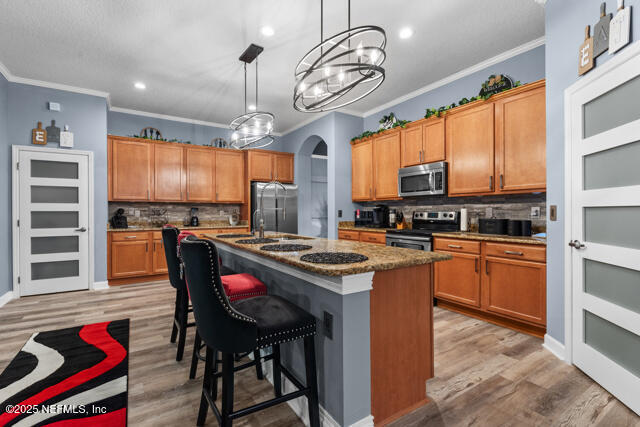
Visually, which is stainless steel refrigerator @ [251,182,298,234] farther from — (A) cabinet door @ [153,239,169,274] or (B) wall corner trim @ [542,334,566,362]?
(B) wall corner trim @ [542,334,566,362]

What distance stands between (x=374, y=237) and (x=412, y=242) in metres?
0.68

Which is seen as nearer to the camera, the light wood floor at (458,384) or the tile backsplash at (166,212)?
the light wood floor at (458,384)

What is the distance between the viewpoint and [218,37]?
9.94ft

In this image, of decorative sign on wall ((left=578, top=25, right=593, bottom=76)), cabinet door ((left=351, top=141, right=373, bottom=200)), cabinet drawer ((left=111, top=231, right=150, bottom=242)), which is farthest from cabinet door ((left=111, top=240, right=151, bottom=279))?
decorative sign on wall ((left=578, top=25, right=593, bottom=76))

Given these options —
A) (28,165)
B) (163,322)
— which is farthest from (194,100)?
(163,322)

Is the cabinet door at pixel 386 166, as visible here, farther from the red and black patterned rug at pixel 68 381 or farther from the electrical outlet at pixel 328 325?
the red and black patterned rug at pixel 68 381

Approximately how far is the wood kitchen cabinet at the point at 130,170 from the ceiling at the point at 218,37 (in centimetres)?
86

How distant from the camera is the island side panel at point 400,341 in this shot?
5.11ft

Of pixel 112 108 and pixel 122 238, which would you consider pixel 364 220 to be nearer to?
pixel 122 238

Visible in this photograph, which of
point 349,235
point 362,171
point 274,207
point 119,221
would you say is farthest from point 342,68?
point 119,221

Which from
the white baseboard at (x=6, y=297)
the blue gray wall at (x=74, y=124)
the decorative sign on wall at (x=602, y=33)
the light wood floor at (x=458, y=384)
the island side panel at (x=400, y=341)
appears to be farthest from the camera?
the blue gray wall at (x=74, y=124)

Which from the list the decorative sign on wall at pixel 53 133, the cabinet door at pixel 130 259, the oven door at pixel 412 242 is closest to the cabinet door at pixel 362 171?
the oven door at pixel 412 242

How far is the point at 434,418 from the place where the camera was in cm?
166

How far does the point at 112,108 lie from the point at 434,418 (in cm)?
604
